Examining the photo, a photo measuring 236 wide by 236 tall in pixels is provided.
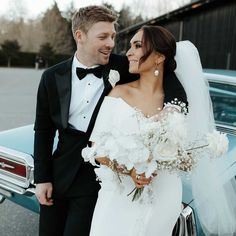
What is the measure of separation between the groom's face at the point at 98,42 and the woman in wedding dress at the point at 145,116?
19cm

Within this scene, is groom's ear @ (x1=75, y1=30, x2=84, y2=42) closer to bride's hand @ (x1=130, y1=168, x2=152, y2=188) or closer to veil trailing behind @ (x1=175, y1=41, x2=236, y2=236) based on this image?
veil trailing behind @ (x1=175, y1=41, x2=236, y2=236)

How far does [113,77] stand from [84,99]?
8.1 inches

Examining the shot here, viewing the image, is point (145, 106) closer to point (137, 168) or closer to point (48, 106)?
point (137, 168)

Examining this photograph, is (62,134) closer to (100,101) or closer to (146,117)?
(100,101)

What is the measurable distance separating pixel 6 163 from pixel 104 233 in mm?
1334

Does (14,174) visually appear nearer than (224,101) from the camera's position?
Yes

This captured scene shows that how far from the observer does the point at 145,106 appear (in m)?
1.85

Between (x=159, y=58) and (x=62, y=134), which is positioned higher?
(x=159, y=58)

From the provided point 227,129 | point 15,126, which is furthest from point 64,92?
point 15,126

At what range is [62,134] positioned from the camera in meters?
2.10

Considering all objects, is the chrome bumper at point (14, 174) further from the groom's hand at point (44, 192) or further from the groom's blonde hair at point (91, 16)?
the groom's blonde hair at point (91, 16)

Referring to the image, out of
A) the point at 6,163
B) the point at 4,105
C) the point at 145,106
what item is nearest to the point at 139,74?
the point at 145,106

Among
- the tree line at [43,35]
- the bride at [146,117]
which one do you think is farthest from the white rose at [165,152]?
the tree line at [43,35]

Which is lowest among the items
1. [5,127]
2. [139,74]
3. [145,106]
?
[5,127]
